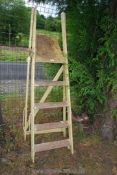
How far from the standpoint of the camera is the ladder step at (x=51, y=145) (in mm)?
5284

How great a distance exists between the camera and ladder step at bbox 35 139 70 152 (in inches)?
208

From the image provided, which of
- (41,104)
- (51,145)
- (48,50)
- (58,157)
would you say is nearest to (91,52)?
(48,50)

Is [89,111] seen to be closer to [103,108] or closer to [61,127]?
[103,108]

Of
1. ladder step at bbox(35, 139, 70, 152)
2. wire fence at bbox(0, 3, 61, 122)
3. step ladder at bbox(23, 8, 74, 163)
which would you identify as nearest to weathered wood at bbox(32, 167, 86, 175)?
step ladder at bbox(23, 8, 74, 163)

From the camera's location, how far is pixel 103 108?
6.24 metres

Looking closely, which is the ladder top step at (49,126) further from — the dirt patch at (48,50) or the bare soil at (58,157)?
the dirt patch at (48,50)

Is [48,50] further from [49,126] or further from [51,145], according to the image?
[51,145]

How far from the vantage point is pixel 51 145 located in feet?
17.7

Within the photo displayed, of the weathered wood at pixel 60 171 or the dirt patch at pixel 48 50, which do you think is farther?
the dirt patch at pixel 48 50

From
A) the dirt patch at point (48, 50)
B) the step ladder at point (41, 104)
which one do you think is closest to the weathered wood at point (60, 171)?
the step ladder at point (41, 104)

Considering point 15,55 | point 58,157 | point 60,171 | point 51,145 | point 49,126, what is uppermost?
point 15,55

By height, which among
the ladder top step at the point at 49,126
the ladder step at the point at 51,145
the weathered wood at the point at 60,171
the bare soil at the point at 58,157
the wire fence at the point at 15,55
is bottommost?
the weathered wood at the point at 60,171

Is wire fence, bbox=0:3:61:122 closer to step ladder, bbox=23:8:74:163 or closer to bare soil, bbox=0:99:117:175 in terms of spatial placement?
bare soil, bbox=0:99:117:175

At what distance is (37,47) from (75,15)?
1.31m
